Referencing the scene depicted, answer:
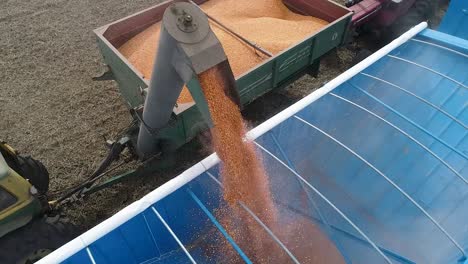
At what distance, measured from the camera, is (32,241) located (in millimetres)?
3043

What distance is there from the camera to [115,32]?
14.7ft

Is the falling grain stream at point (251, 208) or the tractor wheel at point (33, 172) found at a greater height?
the falling grain stream at point (251, 208)

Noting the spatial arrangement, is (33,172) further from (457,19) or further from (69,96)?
(457,19)

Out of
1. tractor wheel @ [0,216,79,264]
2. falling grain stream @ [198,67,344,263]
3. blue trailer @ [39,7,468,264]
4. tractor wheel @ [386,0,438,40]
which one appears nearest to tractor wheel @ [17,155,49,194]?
tractor wheel @ [0,216,79,264]

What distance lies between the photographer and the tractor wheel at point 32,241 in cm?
298

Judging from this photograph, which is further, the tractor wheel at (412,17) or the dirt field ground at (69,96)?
the tractor wheel at (412,17)

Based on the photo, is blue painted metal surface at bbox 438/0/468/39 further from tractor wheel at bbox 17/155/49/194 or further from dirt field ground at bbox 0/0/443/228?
tractor wheel at bbox 17/155/49/194

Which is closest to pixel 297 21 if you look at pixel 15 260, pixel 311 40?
pixel 311 40

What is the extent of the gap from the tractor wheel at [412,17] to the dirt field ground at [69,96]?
30.6 inches

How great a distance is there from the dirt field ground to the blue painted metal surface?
1.73m

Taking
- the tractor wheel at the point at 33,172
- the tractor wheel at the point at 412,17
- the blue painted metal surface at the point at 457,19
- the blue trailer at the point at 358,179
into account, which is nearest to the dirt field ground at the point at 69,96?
the tractor wheel at the point at 33,172

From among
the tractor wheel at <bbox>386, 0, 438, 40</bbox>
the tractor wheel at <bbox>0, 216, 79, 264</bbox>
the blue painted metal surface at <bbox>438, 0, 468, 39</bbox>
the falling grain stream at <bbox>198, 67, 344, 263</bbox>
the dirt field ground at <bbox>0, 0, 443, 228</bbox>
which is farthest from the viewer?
the tractor wheel at <bbox>386, 0, 438, 40</bbox>

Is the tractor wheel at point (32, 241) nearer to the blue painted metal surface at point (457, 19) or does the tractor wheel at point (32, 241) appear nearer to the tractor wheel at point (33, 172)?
the tractor wheel at point (33, 172)

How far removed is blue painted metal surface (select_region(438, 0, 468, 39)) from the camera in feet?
13.1
